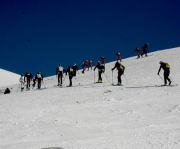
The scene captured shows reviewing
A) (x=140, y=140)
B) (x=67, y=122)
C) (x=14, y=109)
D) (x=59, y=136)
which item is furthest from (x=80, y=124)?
(x=14, y=109)

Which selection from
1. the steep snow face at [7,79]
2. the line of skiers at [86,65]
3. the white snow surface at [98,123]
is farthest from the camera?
the steep snow face at [7,79]

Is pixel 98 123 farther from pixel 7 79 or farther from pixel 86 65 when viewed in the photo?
pixel 7 79

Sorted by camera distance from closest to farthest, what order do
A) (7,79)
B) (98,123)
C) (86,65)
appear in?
(98,123)
(86,65)
(7,79)

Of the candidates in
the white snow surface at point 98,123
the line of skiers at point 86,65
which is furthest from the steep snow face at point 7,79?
the white snow surface at point 98,123

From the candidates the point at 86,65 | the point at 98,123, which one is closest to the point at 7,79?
the point at 86,65

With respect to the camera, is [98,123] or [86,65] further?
[86,65]

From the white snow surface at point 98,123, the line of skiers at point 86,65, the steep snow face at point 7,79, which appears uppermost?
the steep snow face at point 7,79

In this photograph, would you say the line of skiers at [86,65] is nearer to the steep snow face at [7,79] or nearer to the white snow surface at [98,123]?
the white snow surface at [98,123]

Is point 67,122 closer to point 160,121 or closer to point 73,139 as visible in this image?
point 73,139

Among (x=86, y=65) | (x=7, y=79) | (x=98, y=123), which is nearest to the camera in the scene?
(x=98, y=123)

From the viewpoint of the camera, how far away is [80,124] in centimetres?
944

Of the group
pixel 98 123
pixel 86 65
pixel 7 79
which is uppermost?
pixel 7 79

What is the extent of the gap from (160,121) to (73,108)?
176 inches

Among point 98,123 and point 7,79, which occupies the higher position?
point 7,79
